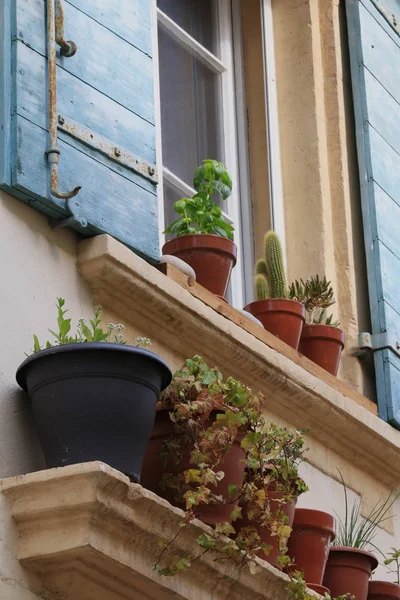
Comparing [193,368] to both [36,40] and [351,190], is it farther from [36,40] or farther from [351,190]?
[351,190]

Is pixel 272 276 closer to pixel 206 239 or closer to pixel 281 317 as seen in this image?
pixel 281 317

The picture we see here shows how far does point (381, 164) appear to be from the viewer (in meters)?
5.93

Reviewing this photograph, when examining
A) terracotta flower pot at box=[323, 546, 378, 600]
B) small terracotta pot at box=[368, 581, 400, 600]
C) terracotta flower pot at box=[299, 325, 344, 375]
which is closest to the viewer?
terracotta flower pot at box=[323, 546, 378, 600]

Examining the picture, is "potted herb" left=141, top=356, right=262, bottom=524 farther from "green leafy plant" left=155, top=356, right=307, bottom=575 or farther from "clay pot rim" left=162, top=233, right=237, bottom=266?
"clay pot rim" left=162, top=233, right=237, bottom=266

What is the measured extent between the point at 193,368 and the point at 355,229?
197 centimetres

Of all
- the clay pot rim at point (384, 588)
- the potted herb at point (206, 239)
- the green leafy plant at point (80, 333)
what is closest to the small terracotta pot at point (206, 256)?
the potted herb at point (206, 239)

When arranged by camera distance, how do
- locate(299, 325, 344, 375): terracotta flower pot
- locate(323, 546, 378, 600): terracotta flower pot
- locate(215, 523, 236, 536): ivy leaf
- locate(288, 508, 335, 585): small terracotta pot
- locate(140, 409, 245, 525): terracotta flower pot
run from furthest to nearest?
locate(299, 325, 344, 375): terracotta flower pot → locate(323, 546, 378, 600): terracotta flower pot → locate(288, 508, 335, 585): small terracotta pot → locate(140, 409, 245, 525): terracotta flower pot → locate(215, 523, 236, 536): ivy leaf

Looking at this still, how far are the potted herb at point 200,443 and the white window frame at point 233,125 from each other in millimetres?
1557

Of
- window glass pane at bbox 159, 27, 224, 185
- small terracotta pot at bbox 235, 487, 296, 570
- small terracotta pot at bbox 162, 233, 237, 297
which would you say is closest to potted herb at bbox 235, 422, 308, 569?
small terracotta pot at bbox 235, 487, 296, 570

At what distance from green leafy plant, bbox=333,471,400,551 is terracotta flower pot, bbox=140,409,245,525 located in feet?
3.21

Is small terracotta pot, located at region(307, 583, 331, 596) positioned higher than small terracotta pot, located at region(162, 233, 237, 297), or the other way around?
small terracotta pot, located at region(162, 233, 237, 297)

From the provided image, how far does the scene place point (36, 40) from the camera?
4.22 metres

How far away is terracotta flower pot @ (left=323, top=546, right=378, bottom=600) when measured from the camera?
4.58m

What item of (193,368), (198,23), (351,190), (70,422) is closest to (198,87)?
(198,23)
